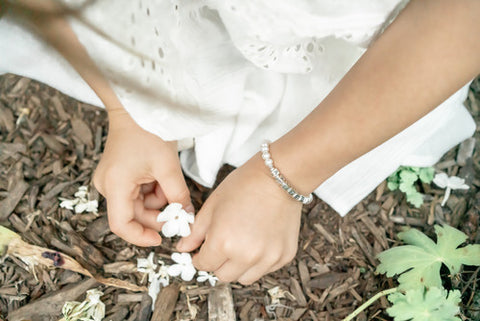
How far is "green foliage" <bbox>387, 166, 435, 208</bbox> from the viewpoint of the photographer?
5.09 feet

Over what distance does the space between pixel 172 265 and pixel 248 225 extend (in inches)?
14.1

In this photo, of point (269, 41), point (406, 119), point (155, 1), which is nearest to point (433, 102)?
point (406, 119)

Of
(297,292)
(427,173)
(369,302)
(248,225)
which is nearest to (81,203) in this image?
(248,225)

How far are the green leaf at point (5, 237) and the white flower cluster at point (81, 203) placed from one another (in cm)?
16

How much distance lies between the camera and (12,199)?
59.1 inches

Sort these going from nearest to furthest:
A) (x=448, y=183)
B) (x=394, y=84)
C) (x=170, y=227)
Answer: (x=394, y=84) < (x=170, y=227) < (x=448, y=183)

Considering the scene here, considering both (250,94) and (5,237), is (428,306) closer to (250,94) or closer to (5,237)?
(250,94)

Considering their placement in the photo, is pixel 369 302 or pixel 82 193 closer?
pixel 369 302

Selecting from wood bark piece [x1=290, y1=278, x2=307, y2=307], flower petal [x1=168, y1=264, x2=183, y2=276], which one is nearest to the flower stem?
wood bark piece [x1=290, y1=278, x2=307, y2=307]

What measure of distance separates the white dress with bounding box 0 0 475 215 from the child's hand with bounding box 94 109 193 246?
80 mm

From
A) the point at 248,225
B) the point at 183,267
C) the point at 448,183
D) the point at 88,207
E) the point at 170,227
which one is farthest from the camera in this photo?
the point at 448,183

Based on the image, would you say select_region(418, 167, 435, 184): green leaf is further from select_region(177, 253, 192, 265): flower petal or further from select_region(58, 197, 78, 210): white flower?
select_region(58, 197, 78, 210): white flower

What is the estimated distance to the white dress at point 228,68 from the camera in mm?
1109

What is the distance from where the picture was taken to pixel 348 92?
1.04 meters
